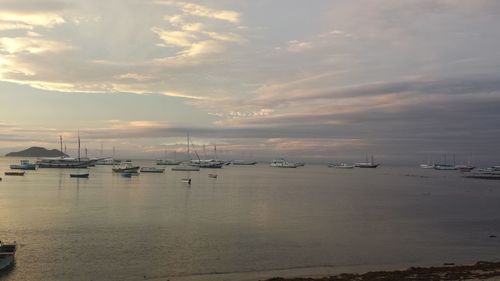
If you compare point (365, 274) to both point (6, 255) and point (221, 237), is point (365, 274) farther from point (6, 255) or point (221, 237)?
point (6, 255)

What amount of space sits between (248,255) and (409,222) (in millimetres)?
24197

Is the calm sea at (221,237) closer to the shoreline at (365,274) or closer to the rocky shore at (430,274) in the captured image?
the shoreline at (365,274)

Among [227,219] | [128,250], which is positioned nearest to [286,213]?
[227,219]

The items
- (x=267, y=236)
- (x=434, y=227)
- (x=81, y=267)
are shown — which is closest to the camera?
(x=81, y=267)

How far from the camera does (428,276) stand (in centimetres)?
2330

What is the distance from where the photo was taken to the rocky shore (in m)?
22.6

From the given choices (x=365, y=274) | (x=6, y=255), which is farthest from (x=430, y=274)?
(x=6, y=255)

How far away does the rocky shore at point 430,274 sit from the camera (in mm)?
22609

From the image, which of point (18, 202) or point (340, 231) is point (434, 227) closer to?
point (340, 231)

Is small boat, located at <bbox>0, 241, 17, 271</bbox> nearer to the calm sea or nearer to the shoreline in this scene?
the calm sea

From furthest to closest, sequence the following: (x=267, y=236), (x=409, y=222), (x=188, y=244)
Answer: (x=409, y=222) < (x=267, y=236) < (x=188, y=244)

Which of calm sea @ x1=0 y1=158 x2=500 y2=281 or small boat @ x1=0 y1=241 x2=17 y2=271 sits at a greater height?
small boat @ x1=0 y1=241 x2=17 y2=271

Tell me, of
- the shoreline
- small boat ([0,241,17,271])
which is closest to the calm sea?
the shoreline

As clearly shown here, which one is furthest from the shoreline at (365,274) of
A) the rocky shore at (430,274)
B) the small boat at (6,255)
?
the small boat at (6,255)
